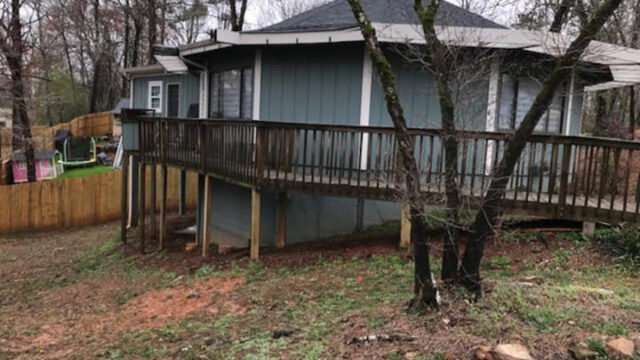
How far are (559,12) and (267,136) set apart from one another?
14.7ft

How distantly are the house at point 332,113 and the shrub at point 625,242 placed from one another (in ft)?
3.48

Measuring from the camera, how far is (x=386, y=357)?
3797 millimetres

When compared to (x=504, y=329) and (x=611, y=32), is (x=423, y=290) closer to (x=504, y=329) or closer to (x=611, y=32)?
(x=504, y=329)

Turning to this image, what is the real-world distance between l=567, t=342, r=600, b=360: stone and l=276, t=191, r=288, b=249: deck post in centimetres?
539

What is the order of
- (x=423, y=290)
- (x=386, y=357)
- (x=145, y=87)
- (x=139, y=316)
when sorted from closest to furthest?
(x=386, y=357)
(x=423, y=290)
(x=139, y=316)
(x=145, y=87)

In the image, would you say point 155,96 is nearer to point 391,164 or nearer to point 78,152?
point 391,164

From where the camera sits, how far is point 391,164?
7.16 metres

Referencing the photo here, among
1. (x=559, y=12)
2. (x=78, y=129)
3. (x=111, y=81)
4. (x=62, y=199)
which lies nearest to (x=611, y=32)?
(x=559, y=12)

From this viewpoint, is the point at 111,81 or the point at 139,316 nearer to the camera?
the point at 139,316

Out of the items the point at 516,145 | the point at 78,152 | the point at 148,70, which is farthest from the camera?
the point at 78,152

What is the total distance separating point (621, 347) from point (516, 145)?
180 centimetres

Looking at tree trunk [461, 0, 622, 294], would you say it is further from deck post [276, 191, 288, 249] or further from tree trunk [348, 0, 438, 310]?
deck post [276, 191, 288, 249]

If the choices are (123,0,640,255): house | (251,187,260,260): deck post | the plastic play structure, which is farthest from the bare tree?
(251,187,260,260): deck post

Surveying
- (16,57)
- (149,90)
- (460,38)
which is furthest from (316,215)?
(16,57)
